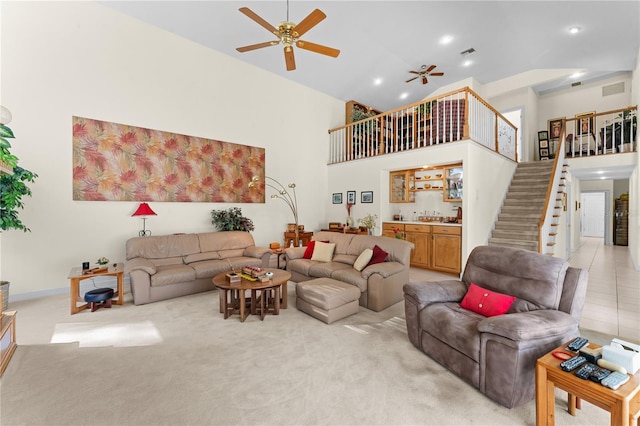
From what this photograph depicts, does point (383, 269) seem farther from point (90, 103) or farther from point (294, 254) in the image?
point (90, 103)

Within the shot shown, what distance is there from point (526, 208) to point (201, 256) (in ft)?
22.3

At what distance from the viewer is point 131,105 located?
4.94m

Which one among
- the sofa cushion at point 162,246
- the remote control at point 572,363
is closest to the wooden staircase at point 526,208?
the remote control at point 572,363

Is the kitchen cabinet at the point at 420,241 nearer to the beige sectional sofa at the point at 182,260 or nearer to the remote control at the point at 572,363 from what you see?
the beige sectional sofa at the point at 182,260

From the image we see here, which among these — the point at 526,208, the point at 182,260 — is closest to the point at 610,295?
the point at 526,208

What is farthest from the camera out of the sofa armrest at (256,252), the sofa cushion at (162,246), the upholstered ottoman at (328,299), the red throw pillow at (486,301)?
the sofa armrest at (256,252)

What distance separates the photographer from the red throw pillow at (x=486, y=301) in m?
2.33

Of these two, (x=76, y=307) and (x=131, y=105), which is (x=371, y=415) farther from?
(x=131, y=105)

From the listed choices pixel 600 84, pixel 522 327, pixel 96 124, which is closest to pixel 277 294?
pixel 522 327

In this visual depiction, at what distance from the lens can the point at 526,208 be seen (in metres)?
6.16

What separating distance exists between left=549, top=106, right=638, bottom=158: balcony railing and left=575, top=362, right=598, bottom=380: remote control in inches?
261

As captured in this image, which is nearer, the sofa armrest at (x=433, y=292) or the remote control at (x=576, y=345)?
the remote control at (x=576, y=345)

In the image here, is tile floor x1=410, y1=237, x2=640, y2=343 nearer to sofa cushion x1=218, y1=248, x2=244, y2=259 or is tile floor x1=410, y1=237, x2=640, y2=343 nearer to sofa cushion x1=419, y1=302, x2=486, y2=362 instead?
sofa cushion x1=419, y1=302, x2=486, y2=362

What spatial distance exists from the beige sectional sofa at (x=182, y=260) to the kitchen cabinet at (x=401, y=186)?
3.51 metres
